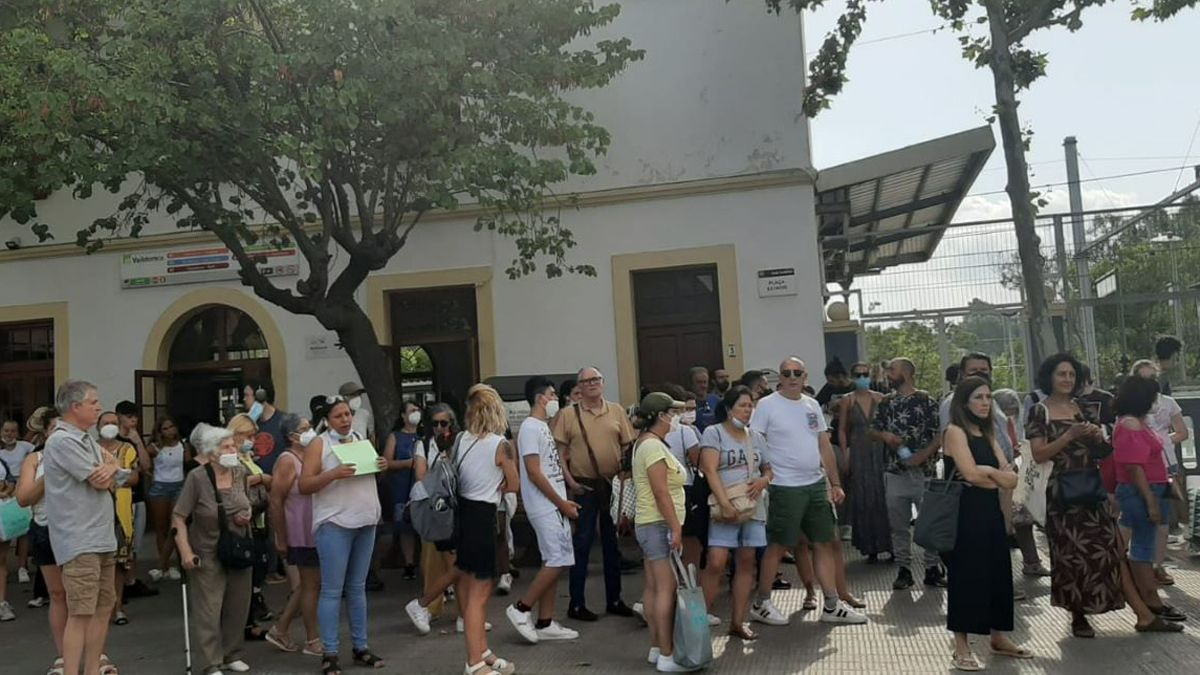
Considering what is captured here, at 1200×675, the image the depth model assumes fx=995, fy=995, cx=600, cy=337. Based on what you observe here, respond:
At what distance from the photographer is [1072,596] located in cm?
630

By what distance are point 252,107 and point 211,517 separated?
399cm

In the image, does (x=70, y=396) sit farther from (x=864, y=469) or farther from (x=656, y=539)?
(x=864, y=469)

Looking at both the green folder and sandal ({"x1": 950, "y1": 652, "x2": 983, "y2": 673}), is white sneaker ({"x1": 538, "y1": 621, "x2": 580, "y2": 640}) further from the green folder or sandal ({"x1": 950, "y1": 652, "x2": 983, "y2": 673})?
sandal ({"x1": 950, "y1": 652, "x2": 983, "y2": 673})

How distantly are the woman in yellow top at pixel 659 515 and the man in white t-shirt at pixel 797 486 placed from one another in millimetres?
935

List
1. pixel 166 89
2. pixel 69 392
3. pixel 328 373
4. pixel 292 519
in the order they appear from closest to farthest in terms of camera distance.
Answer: pixel 69 392
pixel 292 519
pixel 166 89
pixel 328 373

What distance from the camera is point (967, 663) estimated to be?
228 inches

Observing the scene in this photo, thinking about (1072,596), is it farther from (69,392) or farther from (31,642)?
(31,642)

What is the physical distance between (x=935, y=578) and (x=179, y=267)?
10624 mm

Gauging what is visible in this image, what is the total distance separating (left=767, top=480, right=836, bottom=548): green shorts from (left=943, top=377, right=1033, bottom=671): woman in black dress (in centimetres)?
114

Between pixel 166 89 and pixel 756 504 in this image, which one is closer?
pixel 756 504

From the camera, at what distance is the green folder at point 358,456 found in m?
6.11

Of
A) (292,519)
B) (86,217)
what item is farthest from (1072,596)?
(86,217)

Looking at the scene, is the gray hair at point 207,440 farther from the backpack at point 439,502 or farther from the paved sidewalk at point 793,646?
the paved sidewalk at point 793,646

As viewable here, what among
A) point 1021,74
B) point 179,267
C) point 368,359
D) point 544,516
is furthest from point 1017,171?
point 179,267
